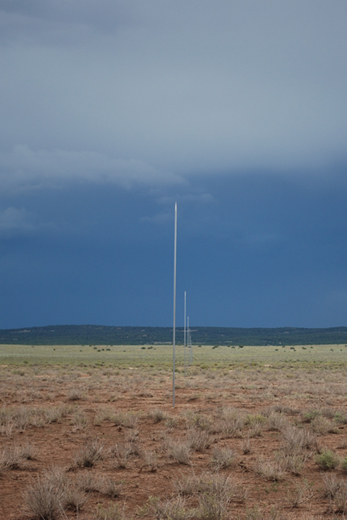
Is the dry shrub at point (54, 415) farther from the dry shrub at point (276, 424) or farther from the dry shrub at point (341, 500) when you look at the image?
the dry shrub at point (341, 500)

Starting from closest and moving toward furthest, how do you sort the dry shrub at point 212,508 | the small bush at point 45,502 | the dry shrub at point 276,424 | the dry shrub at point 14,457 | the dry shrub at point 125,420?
the dry shrub at point 212,508 < the small bush at point 45,502 < the dry shrub at point 14,457 < the dry shrub at point 276,424 < the dry shrub at point 125,420

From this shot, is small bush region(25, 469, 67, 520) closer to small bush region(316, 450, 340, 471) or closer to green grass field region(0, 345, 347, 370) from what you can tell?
small bush region(316, 450, 340, 471)

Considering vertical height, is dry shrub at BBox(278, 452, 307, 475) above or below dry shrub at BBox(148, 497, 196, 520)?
below

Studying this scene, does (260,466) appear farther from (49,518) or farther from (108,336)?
(108,336)

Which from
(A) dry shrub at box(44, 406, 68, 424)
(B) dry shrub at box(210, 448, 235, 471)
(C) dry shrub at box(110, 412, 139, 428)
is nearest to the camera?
(B) dry shrub at box(210, 448, 235, 471)

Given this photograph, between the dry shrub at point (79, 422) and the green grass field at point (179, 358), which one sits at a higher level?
the dry shrub at point (79, 422)

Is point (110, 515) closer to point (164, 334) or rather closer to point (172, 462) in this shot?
point (172, 462)

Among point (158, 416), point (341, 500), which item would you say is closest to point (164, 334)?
point (158, 416)

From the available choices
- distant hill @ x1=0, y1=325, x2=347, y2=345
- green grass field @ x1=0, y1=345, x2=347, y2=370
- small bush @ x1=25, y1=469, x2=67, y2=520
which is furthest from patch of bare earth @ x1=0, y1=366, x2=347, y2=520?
distant hill @ x1=0, y1=325, x2=347, y2=345

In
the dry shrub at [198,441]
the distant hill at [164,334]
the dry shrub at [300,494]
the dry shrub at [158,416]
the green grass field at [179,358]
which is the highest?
the dry shrub at [300,494]

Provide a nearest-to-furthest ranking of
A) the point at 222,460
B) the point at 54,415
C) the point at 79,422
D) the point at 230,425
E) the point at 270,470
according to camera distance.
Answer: the point at 270,470
the point at 222,460
the point at 230,425
the point at 79,422
the point at 54,415

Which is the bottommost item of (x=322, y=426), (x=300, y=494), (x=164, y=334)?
(x=164, y=334)

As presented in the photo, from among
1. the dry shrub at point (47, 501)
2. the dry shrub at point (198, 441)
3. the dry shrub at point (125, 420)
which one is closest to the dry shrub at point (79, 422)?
the dry shrub at point (125, 420)

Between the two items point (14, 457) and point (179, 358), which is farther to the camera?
point (179, 358)
